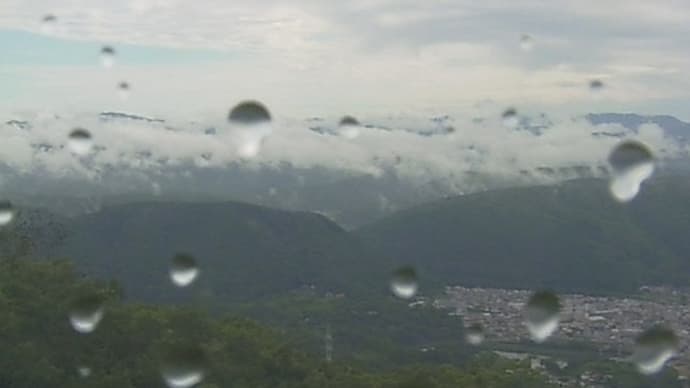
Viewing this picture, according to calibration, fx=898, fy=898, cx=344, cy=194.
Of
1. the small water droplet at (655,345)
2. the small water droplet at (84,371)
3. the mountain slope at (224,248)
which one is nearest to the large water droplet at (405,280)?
the small water droplet at (655,345)

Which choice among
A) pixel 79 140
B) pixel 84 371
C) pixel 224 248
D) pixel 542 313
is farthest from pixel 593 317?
pixel 79 140

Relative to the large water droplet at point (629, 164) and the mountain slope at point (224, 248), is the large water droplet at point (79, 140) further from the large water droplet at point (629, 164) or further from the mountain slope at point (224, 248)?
the mountain slope at point (224, 248)

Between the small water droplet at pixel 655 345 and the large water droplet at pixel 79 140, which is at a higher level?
the large water droplet at pixel 79 140

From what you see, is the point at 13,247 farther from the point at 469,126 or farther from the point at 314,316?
the point at 314,316

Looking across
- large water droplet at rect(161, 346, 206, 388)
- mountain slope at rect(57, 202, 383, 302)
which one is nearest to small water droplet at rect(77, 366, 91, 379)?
large water droplet at rect(161, 346, 206, 388)

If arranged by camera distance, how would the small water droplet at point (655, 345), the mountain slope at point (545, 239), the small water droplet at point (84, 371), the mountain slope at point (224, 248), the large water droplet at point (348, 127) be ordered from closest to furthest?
the small water droplet at point (655, 345)
the large water droplet at point (348, 127)
the small water droplet at point (84, 371)
the mountain slope at point (224, 248)
the mountain slope at point (545, 239)

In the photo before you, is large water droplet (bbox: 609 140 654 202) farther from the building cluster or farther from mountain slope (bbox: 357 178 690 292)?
mountain slope (bbox: 357 178 690 292)

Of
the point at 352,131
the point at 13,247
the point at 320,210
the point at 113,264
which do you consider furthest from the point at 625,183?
the point at 320,210
